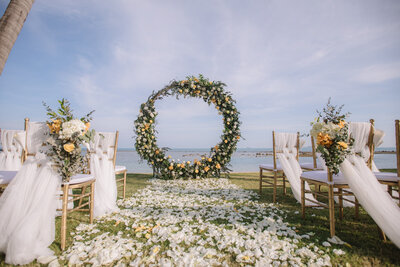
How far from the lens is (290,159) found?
386 centimetres

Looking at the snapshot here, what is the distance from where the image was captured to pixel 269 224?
8.69 ft

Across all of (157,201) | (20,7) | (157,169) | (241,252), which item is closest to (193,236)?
(241,252)

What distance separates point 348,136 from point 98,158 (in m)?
3.95

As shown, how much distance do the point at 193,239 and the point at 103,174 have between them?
6.99ft

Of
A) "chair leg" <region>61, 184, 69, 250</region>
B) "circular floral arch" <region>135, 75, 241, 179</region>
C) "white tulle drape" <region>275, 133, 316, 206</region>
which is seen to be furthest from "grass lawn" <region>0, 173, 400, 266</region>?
"circular floral arch" <region>135, 75, 241, 179</region>

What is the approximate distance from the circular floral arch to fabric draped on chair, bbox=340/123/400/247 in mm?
4383

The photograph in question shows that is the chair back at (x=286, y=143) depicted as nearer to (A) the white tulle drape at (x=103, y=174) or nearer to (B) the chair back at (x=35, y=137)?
(A) the white tulle drape at (x=103, y=174)

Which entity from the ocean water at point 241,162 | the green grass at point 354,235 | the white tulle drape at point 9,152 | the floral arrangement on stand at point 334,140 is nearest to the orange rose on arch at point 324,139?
the floral arrangement on stand at point 334,140

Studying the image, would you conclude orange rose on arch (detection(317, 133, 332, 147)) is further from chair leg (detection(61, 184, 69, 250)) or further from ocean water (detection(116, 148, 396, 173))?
ocean water (detection(116, 148, 396, 173))

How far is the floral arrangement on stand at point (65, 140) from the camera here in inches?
82.9

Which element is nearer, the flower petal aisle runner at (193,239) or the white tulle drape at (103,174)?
the flower petal aisle runner at (193,239)

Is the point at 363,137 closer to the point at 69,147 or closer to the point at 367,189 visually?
the point at 367,189

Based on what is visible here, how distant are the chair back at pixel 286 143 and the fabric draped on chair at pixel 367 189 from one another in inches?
59.1

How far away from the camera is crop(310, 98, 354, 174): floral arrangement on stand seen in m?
2.29
